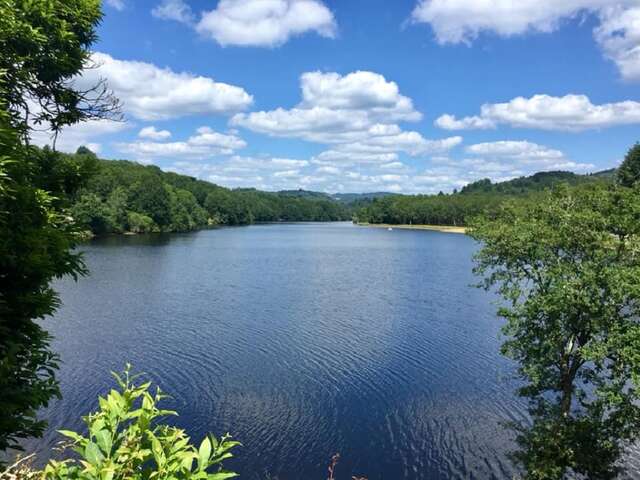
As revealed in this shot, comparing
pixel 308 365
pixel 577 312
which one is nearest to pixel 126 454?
pixel 577 312

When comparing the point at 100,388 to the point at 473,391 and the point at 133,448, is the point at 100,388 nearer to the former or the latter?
the point at 473,391

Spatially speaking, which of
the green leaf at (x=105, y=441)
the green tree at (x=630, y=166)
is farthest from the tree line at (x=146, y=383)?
the green tree at (x=630, y=166)

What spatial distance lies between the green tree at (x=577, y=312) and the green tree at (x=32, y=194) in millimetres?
13054

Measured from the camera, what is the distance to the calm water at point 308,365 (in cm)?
1761

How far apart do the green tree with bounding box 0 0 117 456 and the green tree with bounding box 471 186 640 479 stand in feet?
42.8

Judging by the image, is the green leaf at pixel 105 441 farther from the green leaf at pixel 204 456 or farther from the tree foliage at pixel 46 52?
the tree foliage at pixel 46 52

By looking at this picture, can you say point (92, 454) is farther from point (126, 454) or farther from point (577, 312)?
point (577, 312)

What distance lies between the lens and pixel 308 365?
25.3 meters

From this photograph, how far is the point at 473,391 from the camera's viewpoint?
75.4 feet

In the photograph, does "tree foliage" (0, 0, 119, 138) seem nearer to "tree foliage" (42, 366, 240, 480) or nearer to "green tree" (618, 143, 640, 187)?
"tree foliage" (42, 366, 240, 480)

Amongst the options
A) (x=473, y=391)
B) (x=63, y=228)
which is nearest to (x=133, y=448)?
(x=63, y=228)

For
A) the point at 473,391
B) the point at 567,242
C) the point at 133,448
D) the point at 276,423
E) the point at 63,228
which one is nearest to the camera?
the point at 133,448

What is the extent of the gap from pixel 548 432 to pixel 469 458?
3730 mm

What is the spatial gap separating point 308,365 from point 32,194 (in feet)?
65.2
